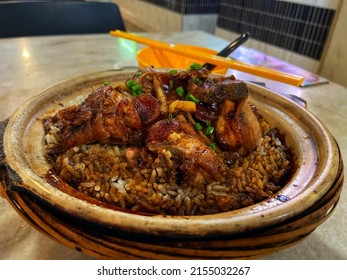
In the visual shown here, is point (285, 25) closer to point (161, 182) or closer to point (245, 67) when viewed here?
point (245, 67)

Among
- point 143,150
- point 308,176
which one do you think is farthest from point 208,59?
point 308,176

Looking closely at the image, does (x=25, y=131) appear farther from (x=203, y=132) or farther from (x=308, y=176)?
(x=308, y=176)

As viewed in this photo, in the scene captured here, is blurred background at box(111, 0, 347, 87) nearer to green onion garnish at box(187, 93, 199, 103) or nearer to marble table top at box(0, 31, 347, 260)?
marble table top at box(0, 31, 347, 260)

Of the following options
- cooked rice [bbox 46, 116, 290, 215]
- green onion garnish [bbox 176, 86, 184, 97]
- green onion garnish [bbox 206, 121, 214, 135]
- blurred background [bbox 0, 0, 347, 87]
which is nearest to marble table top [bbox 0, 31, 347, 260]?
cooked rice [bbox 46, 116, 290, 215]

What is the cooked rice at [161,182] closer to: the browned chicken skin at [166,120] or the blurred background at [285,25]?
the browned chicken skin at [166,120]

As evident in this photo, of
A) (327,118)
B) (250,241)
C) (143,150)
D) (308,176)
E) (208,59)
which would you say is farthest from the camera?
(327,118)

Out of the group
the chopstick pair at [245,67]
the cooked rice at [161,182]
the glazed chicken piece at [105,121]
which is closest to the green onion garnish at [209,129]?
the cooked rice at [161,182]

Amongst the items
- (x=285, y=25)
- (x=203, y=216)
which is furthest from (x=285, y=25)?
(x=203, y=216)
